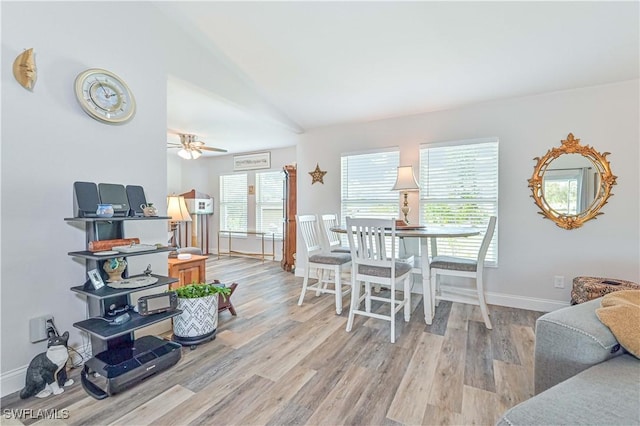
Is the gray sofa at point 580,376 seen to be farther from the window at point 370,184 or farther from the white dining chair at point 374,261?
the window at point 370,184

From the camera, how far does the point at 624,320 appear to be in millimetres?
1242

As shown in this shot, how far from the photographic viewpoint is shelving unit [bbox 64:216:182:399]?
69.8 inches

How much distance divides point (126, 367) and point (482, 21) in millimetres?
3433

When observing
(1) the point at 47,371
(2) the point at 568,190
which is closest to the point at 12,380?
(1) the point at 47,371

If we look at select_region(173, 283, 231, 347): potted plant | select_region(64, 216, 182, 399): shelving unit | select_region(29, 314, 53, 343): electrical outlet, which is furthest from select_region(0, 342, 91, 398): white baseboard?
select_region(173, 283, 231, 347): potted plant

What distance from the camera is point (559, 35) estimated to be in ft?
7.70

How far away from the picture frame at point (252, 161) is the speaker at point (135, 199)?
411 centimetres

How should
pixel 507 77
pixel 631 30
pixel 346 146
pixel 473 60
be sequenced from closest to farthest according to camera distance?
pixel 631 30
pixel 473 60
pixel 507 77
pixel 346 146

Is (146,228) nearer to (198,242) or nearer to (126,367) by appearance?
(126,367)

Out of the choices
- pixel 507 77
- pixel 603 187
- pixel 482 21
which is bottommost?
pixel 603 187

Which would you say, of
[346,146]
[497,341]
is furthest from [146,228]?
[497,341]

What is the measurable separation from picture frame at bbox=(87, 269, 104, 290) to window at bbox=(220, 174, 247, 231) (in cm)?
471

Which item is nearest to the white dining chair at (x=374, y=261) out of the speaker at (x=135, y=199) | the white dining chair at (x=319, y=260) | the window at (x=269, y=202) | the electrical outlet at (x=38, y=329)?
the white dining chair at (x=319, y=260)

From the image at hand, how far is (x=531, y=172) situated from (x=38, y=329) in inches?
170
